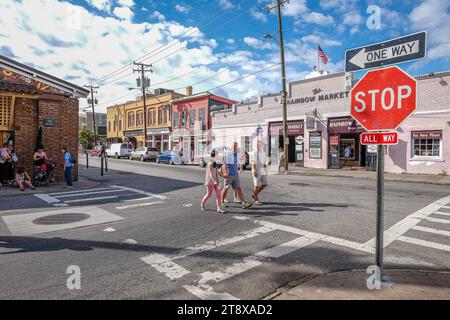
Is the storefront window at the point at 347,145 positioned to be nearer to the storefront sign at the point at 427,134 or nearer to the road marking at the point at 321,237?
the storefront sign at the point at 427,134

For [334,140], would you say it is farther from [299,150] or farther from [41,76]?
[41,76]

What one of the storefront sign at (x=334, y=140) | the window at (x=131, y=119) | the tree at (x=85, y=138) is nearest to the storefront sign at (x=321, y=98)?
the storefront sign at (x=334, y=140)

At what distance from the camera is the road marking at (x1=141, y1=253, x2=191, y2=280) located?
399 cm

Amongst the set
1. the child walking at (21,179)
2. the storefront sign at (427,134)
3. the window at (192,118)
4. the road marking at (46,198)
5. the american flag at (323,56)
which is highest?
the american flag at (323,56)

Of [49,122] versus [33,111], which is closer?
[33,111]

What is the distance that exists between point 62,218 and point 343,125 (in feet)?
61.9

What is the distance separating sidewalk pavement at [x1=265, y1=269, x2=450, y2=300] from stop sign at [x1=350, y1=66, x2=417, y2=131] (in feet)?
6.13

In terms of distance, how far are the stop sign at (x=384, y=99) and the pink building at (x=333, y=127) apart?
16835 millimetres

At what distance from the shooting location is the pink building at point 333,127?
16875 millimetres

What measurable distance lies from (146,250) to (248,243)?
1.79 metres

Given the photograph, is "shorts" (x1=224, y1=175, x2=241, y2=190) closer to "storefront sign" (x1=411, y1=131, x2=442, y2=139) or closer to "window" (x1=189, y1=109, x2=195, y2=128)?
"storefront sign" (x1=411, y1=131, x2=442, y2=139)

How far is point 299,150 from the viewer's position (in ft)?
77.7

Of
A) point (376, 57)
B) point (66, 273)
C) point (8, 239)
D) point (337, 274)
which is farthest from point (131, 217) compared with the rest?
point (376, 57)

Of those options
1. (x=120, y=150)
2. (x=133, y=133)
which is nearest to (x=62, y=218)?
(x=120, y=150)
